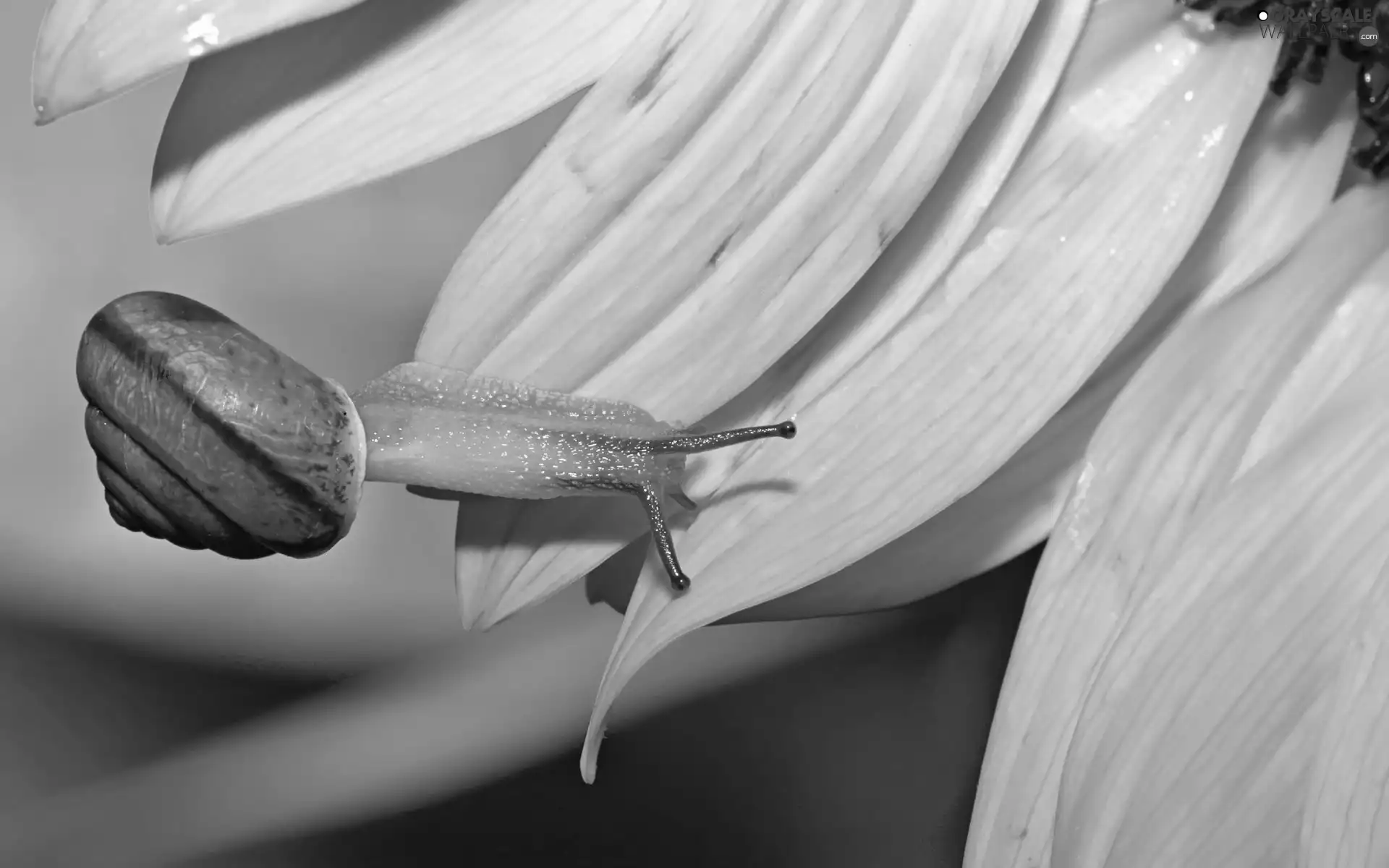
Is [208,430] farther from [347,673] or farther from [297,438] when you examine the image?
[347,673]

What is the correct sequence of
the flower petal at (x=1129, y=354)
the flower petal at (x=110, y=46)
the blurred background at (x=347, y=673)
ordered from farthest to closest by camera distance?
the blurred background at (x=347, y=673)
the flower petal at (x=1129, y=354)
the flower petal at (x=110, y=46)

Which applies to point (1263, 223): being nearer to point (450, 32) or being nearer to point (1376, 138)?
point (1376, 138)

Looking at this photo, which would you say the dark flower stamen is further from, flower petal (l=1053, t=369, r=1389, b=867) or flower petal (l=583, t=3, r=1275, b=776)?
flower petal (l=1053, t=369, r=1389, b=867)

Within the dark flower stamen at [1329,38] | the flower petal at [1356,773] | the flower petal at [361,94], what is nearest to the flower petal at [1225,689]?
the flower petal at [1356,773]

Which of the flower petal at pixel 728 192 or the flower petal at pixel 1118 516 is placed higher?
the flower petal at pixel 728 192

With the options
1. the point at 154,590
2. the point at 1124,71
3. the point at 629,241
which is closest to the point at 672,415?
the point at 629,241

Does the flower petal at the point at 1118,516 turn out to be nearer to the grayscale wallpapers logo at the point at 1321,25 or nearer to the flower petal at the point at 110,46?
the grayscale wallpapers logo at the point at 1321,25

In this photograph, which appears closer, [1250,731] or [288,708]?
[1250,731]
